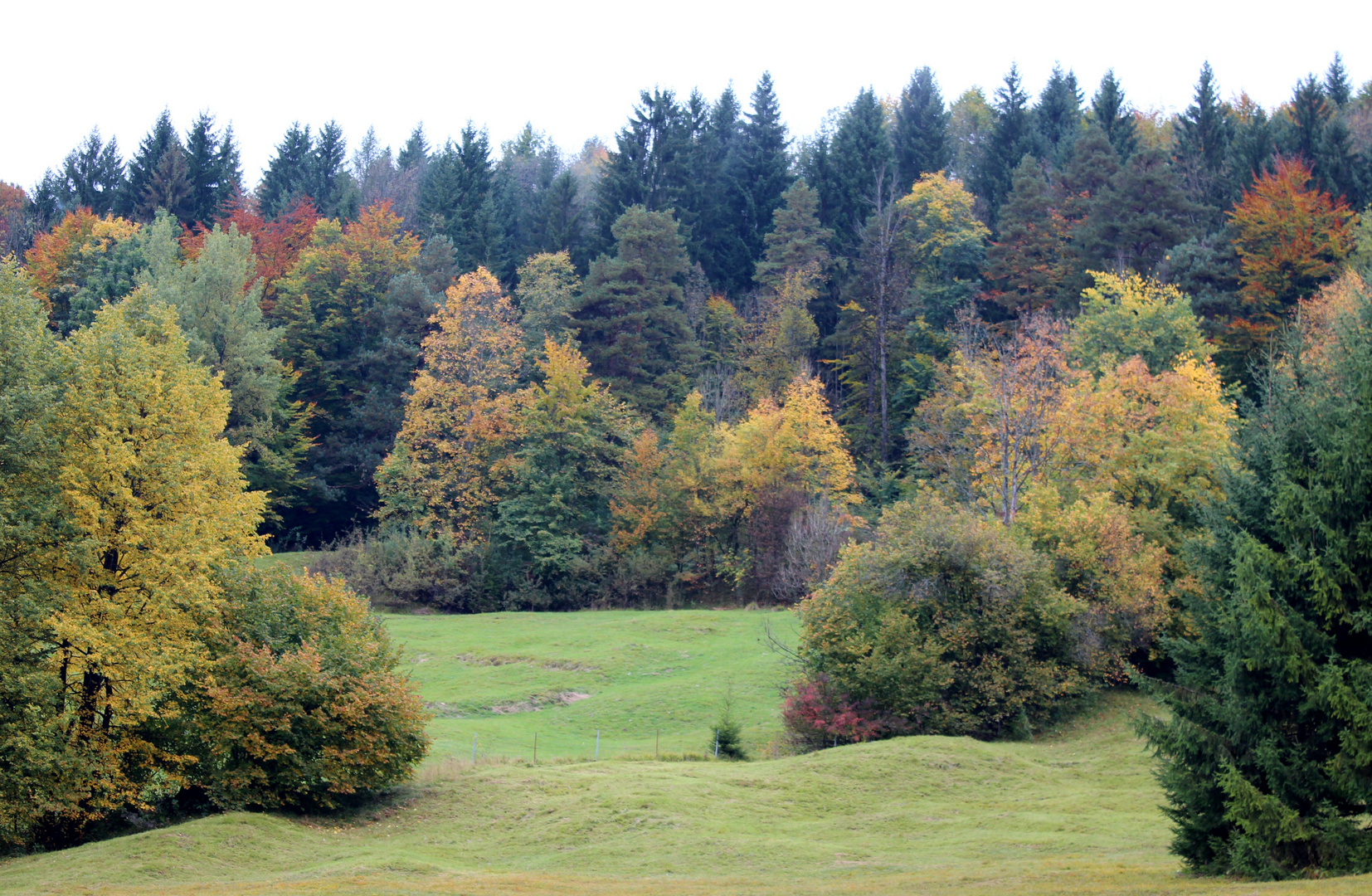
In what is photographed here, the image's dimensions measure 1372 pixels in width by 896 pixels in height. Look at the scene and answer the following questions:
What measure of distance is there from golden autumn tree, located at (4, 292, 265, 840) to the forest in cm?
14

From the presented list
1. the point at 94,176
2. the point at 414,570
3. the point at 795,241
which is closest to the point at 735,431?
the point at 795,241

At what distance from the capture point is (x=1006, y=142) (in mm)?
88438

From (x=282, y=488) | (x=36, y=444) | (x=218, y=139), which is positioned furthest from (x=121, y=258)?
(x=36, y=444)

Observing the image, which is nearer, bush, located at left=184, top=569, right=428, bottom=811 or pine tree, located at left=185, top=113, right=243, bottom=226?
bush, located at left=184, top=569, right=428, bottom=811

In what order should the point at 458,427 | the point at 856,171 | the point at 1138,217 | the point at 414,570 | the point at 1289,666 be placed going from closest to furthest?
1. the point at 1289,666
2. the point at 414,570
3. the point at 458,427
4. the point at 1138,217
5. the point at 856,171

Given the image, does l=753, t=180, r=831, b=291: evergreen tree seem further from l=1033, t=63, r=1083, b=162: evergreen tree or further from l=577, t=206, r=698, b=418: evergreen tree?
l=1033, t=63, r=1083, b=162: evergreen tree

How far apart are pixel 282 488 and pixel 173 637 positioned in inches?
1703

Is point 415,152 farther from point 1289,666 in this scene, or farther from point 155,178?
point 1289,666

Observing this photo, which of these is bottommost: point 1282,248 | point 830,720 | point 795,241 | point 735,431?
point 830,720

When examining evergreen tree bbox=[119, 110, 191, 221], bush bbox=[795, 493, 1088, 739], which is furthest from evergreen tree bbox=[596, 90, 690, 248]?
bush bbox=[795, 493, 1088, 739]

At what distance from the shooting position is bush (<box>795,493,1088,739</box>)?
33875 mm

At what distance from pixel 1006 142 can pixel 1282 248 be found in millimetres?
32651

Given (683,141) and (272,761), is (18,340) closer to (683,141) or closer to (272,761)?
(272,761)

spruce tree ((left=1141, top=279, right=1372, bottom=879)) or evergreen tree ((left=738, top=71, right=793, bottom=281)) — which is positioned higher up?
evergreen tree ((left=738, top=71, right=793, bottom=281))
